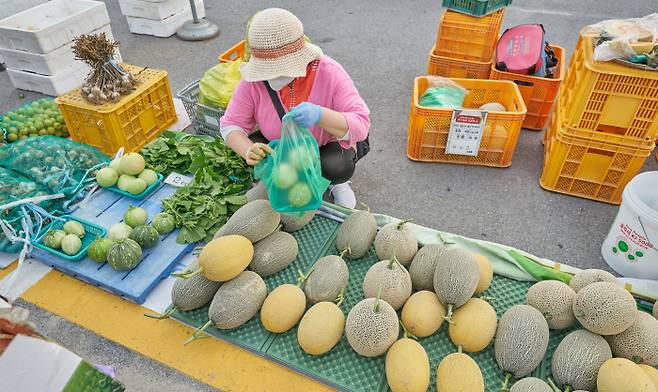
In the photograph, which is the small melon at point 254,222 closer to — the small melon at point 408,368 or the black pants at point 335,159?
the black pants at point 335,159

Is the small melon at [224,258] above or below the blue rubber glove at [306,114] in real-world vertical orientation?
below

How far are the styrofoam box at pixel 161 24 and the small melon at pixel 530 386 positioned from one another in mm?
4882

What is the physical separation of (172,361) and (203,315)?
24cm

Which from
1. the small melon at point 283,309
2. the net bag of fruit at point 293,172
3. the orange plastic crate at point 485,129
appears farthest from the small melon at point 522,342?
the orange plastic crate at point 485,129

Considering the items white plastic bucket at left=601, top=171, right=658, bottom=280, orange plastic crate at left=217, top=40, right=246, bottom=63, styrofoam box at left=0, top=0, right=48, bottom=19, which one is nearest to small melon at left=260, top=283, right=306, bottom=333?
white plastic bucket at left=601, top=171, right=658, bottom=280

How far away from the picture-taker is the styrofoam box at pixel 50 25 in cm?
353

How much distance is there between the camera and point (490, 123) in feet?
9.37

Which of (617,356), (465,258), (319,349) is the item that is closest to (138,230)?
(319,349)

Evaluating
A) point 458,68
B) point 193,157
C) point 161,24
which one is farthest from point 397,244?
point 161,24

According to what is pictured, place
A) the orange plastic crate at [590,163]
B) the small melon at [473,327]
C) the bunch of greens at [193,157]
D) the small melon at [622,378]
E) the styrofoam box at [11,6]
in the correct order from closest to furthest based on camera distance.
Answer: the small melon at [622,378], the small melon at [473,327], the orange plastic crate at [590,163], the bunch of greens at [193,157], the styrofoam box at [11,6]

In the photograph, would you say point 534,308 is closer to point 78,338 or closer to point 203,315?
point 203,315

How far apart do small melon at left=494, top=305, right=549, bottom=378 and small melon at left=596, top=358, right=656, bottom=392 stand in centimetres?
21

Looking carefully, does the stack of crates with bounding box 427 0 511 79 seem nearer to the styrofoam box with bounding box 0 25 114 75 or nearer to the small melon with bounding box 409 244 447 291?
the small melon with bounding box 409 244 447 291

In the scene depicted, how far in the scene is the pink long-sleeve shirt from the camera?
2107 mm
